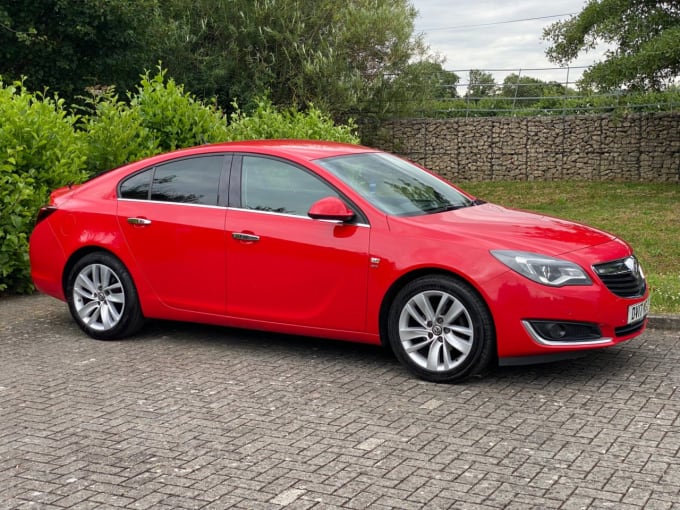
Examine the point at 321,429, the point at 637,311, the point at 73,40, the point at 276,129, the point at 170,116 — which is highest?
the point at 73,40

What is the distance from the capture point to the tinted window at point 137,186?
8047 mm

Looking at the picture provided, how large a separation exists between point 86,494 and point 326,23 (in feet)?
97.0

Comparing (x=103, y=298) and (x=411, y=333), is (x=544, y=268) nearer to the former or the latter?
(x=411, y=333)

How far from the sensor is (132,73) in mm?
31219

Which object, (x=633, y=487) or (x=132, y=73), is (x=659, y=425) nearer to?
(x=633, y=487)

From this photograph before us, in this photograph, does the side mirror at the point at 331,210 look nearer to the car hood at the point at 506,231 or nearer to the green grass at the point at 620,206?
the car hood at the point at 506,231

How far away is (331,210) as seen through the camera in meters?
6.86

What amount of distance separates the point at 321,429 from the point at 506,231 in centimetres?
202

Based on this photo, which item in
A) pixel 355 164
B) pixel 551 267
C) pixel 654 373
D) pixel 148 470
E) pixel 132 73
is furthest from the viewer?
pixel 132 73

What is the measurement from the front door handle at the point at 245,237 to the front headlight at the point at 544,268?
1839 millimetres

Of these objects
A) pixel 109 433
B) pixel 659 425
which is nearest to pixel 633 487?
pixel 659 425

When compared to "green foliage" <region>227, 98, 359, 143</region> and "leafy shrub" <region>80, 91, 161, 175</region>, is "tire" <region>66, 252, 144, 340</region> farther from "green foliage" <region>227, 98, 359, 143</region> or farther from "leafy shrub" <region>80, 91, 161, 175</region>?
"green foliage" <region>227, 98, 359, 143</region>

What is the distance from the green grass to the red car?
498 centimetres

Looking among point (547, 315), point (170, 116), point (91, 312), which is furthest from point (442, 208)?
point (170, 116)
